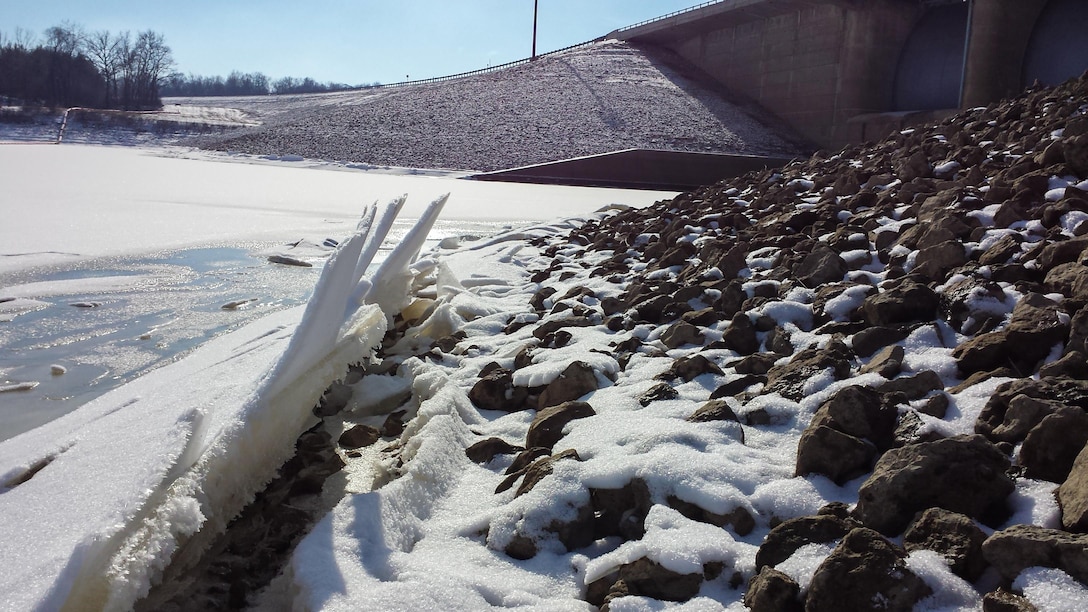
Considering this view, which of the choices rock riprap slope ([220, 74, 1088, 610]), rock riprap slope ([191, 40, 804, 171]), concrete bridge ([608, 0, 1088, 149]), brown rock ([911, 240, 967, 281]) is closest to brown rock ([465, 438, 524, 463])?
rock riprap slope ([220, 74, 1088, 610])

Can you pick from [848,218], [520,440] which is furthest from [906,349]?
[848,218]

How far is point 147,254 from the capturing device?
5797mm

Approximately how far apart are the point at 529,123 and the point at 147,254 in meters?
17.6

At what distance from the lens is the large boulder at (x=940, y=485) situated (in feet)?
4.82

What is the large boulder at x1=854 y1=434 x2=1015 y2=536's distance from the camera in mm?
1470

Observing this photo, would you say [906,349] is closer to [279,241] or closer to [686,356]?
[686,356]

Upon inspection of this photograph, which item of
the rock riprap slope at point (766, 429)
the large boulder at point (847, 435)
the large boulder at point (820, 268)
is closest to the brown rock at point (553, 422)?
the rock riprap slope at point (766, 429)

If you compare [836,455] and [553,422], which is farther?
[553,422]

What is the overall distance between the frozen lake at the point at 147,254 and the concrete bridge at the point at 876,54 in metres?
11.8

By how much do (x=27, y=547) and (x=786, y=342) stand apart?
7.64 ft

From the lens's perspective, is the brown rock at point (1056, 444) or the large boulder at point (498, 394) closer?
the brown rock at point (1056, 444)

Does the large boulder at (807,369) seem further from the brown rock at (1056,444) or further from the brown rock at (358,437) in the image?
the brown rock at (358,437)

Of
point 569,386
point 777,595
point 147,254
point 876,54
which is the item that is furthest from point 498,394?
point 876,54

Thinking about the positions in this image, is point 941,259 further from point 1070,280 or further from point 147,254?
point 147,254
